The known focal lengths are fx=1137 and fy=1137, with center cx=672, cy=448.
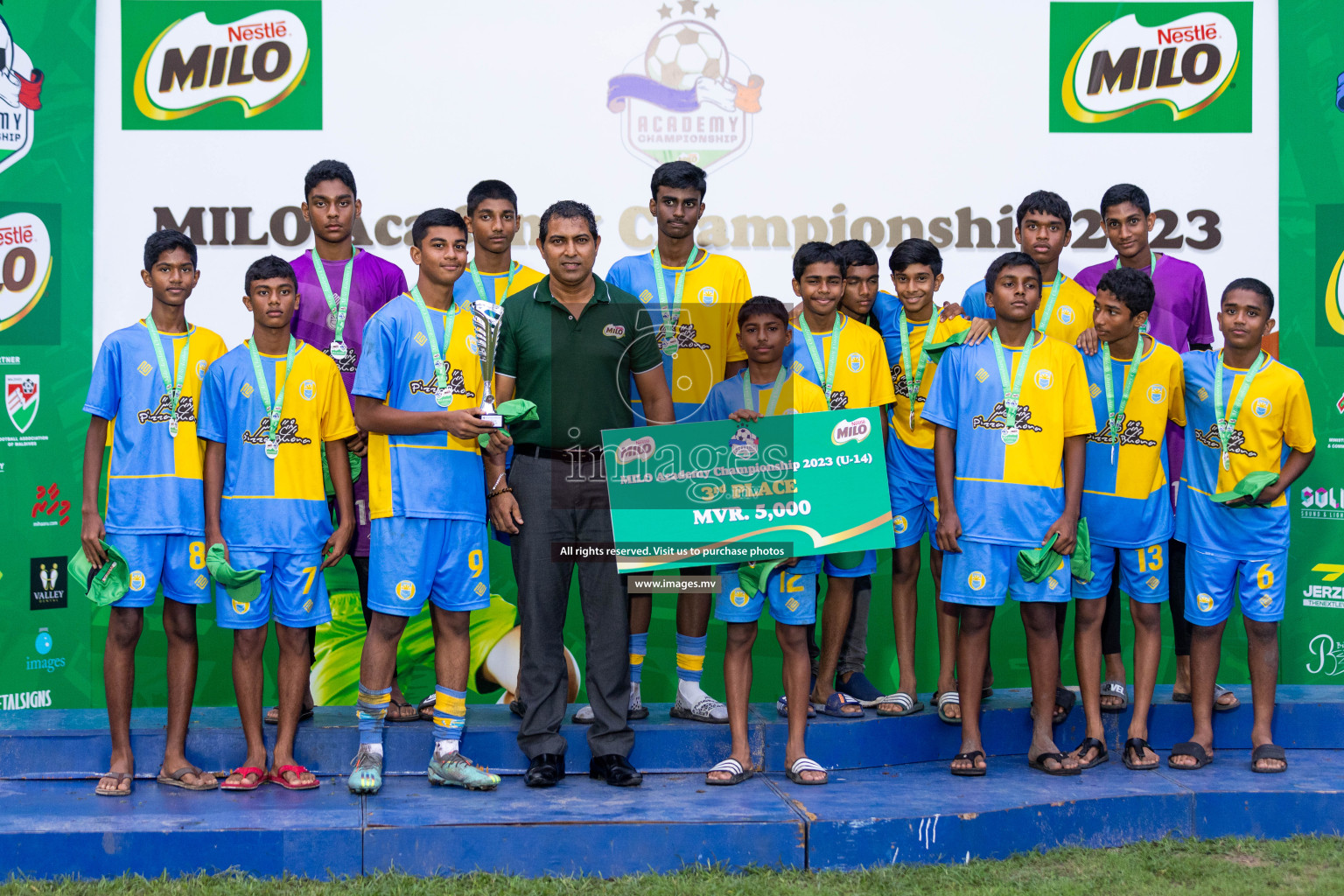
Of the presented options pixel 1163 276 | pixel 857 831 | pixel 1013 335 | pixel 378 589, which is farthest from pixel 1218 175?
pixel 378 589

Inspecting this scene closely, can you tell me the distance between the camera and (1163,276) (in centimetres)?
496

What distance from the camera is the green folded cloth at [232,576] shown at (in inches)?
149

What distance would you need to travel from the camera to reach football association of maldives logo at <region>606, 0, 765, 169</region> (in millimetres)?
5398

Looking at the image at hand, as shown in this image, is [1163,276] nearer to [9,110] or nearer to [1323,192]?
[1323,192]

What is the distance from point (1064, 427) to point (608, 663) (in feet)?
6.05

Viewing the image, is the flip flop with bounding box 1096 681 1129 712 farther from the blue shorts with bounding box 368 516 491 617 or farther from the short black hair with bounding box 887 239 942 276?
the blue shorts with bounding box 368 516 491 617

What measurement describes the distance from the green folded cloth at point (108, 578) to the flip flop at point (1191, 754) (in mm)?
3860

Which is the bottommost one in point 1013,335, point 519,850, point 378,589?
point 519,850

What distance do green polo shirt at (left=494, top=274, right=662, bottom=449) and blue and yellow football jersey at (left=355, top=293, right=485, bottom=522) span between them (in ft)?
0.63

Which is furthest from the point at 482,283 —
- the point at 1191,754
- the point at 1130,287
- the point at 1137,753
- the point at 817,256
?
the point at 1191,754

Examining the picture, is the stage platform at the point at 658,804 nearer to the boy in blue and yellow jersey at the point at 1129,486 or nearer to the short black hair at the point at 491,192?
the boy in blue and yellow jersey at the point at 1129,486

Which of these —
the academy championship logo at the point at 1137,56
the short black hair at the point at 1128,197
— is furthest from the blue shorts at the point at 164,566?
the academy championship logo at the point at 1137,56

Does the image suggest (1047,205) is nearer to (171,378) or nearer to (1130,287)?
(1130,287)

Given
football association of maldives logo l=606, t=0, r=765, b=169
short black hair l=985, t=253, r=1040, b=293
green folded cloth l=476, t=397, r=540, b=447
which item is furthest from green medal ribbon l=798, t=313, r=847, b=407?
football association of maldives logo l=606, t=0, r=765, b=169
